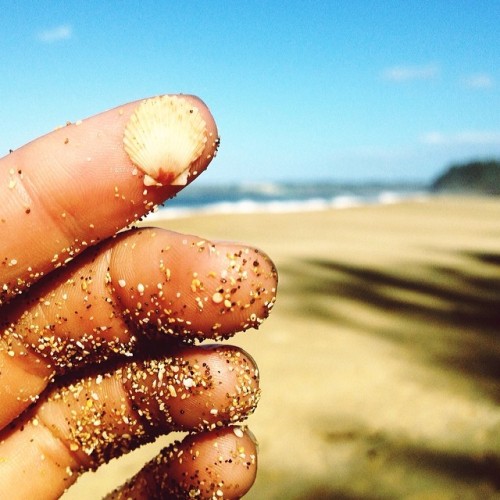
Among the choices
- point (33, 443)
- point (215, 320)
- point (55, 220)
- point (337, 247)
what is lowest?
point (337, 247)

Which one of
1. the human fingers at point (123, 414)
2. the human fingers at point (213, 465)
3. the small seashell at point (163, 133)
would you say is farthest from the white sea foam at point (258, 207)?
the small seashell at point (163, 133)

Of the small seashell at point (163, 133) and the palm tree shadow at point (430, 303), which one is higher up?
the small seashell at point (163, 133)

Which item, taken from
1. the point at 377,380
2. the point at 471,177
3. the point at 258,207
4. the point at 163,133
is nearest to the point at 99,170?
the point at 163,133

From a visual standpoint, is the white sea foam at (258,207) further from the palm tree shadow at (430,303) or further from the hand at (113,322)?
the hand at (113,322)

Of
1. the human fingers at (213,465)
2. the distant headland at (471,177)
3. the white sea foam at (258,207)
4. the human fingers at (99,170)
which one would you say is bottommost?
the distant headland at (471,177)

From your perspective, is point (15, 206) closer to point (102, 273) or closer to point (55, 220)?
point (55, 220)

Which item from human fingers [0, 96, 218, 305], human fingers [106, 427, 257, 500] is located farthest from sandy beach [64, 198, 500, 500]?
human fingers [0, 96, 218, 305]

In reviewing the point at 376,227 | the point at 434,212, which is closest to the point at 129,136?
the point at 376,227
